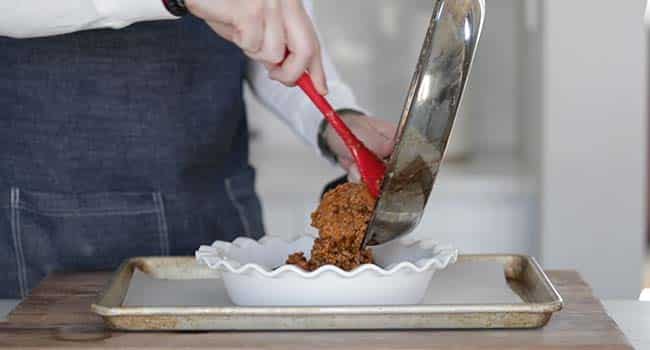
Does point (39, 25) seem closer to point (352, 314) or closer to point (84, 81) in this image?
point (84, 81)

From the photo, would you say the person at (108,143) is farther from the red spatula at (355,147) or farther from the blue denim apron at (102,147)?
the red spatula at (355,147)

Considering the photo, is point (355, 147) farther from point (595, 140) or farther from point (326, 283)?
point (595, 140)

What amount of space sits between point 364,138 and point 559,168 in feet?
2.43

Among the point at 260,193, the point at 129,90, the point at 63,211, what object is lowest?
the point at 260,193

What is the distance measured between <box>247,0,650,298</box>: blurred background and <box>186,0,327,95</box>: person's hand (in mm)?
929

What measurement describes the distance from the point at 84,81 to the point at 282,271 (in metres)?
0.46

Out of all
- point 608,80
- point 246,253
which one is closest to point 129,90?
point 246,253

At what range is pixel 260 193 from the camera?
5.80 feet

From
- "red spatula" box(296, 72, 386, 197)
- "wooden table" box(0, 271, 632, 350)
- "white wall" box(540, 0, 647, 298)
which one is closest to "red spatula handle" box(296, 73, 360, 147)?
"red spatula" box(296, 72, 386, 197)

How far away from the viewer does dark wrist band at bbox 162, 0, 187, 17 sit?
33.6 inches

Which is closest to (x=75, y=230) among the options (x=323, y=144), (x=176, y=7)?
(x=323, y=144)

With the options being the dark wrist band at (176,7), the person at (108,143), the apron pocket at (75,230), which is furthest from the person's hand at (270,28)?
the apron pocket at (75,230)

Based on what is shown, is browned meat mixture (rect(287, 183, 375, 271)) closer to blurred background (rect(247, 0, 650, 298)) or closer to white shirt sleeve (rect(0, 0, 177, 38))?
white shirt sleeve (rect(0, 0, 177, 38))

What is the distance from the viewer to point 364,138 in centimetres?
104
